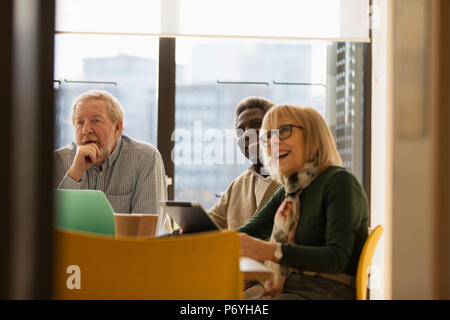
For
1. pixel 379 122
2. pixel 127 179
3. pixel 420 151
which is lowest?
pixel 127 179

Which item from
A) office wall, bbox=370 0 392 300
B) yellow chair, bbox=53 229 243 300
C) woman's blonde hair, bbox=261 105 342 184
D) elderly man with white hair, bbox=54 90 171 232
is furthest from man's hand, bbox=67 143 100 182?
office wall, bbox=370 0 392 300

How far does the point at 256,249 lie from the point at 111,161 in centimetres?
124

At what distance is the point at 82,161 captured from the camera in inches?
92.2

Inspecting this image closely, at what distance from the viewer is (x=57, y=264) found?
294 millimetres

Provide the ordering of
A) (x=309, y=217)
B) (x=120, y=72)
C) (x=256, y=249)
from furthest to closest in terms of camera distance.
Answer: (x=120, y=72) < (x=309, y=217) < (x=256, y=249)

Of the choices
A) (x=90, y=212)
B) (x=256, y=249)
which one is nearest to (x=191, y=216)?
(x=256, y=249)

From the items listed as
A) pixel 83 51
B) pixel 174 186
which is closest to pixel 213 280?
pixel 174 186

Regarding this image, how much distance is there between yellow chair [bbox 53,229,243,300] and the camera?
0.98 meters

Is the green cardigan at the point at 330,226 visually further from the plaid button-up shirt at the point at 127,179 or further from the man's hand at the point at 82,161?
the man's hand at the point at 82,161

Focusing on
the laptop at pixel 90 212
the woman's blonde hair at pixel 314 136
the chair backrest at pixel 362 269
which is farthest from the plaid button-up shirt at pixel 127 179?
the chair backrest at pixel 362 269

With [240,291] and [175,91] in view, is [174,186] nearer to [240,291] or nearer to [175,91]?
[175,91]

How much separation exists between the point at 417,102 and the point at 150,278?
63 centimetres

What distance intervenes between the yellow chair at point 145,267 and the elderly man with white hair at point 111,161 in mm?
1360

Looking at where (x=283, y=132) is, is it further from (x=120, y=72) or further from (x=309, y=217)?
(x=120, y=72)
